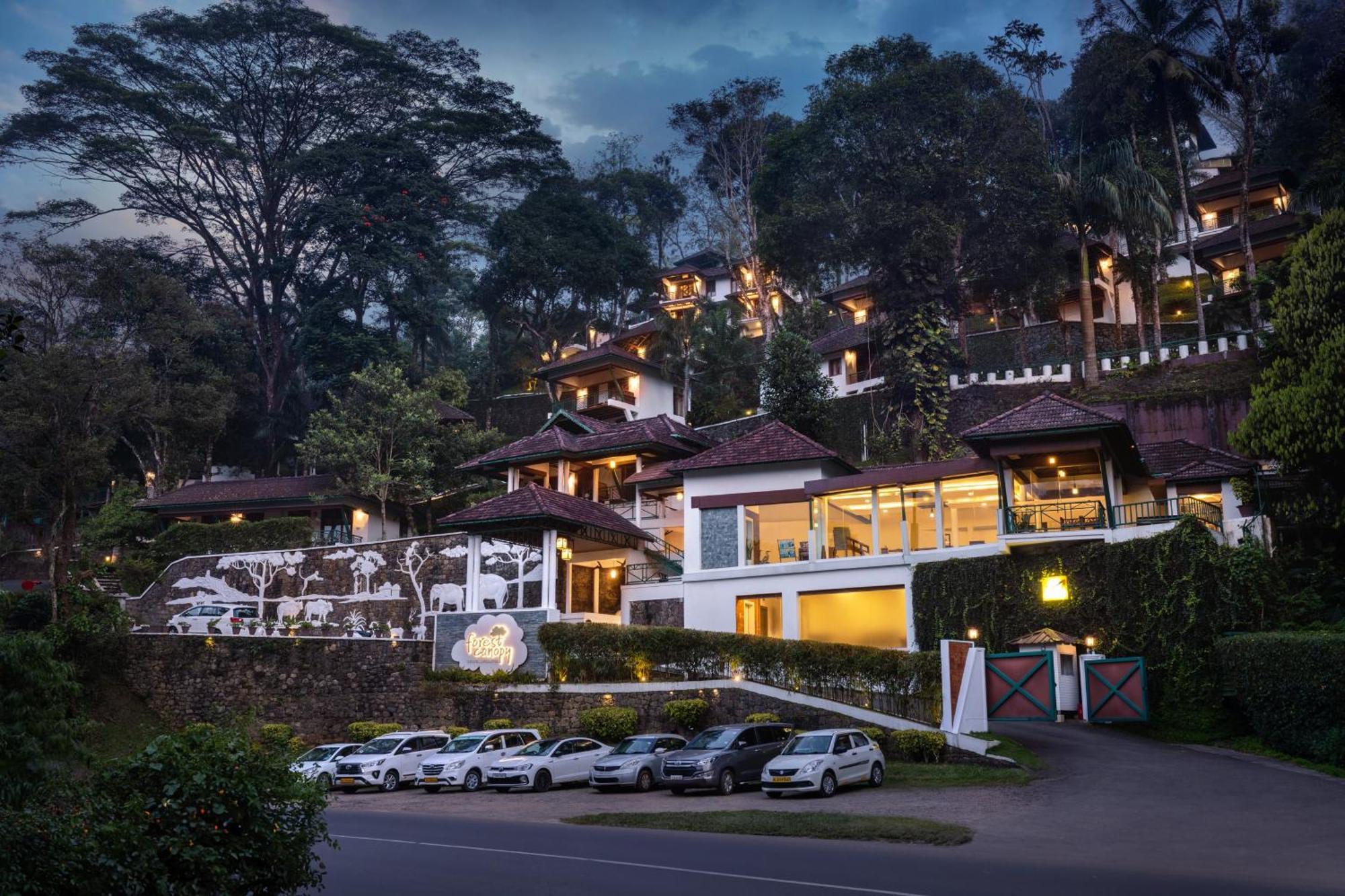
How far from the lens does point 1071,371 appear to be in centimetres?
5106

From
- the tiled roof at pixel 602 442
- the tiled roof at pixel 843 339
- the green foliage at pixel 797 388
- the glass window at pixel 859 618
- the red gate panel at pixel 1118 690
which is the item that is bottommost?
the red gate panel at pixel 1118 690

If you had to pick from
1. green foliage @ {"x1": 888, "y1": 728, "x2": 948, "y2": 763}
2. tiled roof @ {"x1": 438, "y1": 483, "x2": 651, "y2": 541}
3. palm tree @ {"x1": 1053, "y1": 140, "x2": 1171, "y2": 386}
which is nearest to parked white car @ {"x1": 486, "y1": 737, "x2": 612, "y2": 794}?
green foliage @ {"x1": 888, "y1": 728, "x2": 948, "y2": 763}

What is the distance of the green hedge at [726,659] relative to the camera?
26766mm

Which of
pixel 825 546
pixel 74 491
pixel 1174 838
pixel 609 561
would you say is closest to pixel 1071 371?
pixel 825 546

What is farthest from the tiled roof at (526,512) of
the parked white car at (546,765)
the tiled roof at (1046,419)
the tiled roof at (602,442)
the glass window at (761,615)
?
the tiled roof at (1046,419)

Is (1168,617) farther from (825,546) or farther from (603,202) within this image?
(603,202)

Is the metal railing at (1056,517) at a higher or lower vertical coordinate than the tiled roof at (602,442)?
lower

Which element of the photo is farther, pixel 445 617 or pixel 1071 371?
pixel 1071 371

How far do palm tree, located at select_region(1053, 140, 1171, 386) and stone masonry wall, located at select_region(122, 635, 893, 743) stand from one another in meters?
30.0

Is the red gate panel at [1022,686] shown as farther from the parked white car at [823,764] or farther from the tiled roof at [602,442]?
the tiled roof at [602,442]

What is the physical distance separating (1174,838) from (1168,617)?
531 inches

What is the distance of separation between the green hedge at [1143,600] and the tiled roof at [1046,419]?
339 cm

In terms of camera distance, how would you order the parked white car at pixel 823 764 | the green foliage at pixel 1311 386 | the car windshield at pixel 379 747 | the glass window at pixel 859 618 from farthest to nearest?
the glass window at pixel 859 618 < the green foliage at pixel 1311 386 < the car windshield at pixel 379 747 < the parked white car at pixel 823 764

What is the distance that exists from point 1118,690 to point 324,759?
19.0 m
